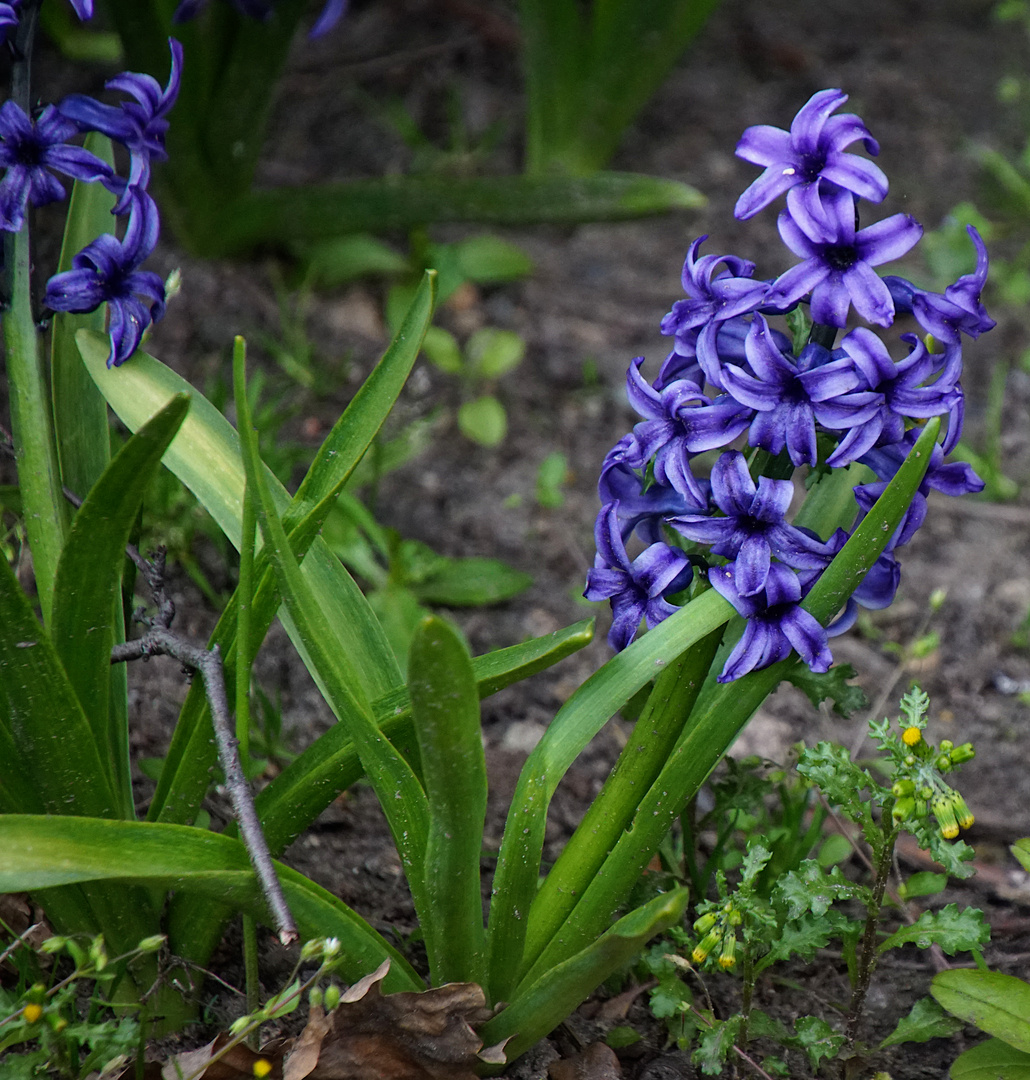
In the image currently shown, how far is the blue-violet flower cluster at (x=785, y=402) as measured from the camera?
1078 mm

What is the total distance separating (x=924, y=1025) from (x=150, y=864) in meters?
0.94

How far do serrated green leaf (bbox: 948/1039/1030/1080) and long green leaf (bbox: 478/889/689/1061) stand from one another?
1.49ft

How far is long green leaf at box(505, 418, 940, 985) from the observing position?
1.16m

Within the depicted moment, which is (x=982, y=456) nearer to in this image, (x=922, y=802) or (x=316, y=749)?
(x=922, y=802)

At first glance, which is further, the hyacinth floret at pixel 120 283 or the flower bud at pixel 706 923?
the hyacinth floret at pixel 120 283

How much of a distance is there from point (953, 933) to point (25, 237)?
138 centimetres

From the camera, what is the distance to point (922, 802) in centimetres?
117

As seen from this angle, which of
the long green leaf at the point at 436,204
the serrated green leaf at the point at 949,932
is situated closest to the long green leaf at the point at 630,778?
the serrated green leaf at the point at 949,932

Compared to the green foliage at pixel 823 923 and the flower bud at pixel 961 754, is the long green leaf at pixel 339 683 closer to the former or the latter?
the green foliage at pixel 823 923

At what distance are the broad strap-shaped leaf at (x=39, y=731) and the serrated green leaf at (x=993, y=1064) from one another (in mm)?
1046

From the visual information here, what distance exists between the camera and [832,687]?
1.30 meters

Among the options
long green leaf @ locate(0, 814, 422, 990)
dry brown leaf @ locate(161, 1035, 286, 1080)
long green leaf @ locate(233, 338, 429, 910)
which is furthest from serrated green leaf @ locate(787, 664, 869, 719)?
dry brown leaf @ locate(161, 1035, 286, 1080)

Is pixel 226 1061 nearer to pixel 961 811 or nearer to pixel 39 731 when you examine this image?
pixel 39 731

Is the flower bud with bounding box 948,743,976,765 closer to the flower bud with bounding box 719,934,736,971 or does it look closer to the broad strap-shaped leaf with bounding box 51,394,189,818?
the flower bud with bounding box 719,934,736,971
